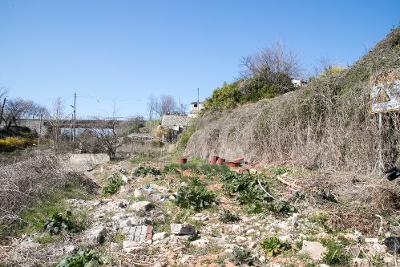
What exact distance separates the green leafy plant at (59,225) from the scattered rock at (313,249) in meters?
3.46

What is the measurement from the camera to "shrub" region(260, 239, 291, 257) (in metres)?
4.62

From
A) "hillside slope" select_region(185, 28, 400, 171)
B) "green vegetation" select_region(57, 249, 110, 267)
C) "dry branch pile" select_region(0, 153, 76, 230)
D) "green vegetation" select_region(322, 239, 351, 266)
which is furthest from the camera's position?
"hillside slope" select_region(185, 28, 400, 171)

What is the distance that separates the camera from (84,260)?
4348mm

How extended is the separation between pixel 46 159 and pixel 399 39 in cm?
1138

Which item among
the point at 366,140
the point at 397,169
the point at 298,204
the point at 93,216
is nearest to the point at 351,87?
the point at 366,140

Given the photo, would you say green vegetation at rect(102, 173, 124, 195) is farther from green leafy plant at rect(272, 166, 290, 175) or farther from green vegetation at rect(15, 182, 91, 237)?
green leafy plant at rect(272, 166, 290, 175)

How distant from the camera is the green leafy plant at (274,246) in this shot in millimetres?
4621

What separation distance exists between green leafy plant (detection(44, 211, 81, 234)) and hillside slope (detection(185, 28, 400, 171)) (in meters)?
5.88

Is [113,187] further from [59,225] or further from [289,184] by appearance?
[289,184]

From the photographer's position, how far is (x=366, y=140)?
8.17 meters

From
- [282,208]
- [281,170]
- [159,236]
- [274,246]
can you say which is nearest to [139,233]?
[159,236]

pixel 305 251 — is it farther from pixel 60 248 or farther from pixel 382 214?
pixel 60 248

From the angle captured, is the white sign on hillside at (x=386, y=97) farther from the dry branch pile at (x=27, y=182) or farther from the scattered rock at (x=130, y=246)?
the dry branch pile at (x=27, y=182)

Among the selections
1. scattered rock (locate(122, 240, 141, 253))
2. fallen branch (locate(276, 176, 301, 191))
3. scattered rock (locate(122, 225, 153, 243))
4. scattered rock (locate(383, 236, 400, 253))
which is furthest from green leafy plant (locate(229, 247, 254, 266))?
fallen branch (locate(276, 176, 301, 191))
